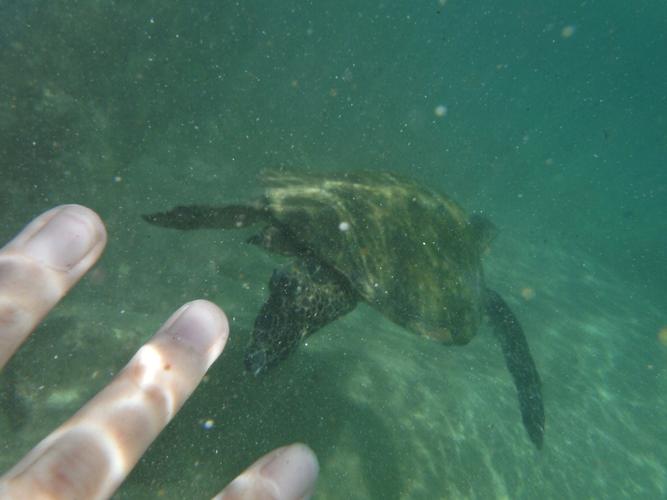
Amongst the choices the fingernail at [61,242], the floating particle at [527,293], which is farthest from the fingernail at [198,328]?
Result: the floating particle at [527,293]

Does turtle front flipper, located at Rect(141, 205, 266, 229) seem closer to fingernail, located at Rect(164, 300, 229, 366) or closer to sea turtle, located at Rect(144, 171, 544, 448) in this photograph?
sea turtle, located at Rect(144, 171, 544, 448)

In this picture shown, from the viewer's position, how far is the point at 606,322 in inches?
530

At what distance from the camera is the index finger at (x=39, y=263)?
3.46 ft

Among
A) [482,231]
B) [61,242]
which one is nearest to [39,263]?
[61,242]

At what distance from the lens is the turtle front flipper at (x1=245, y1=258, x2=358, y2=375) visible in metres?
3.81

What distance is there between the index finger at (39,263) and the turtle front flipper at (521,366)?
6366mm

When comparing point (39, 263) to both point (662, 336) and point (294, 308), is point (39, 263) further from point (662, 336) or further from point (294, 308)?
point (662, 336)

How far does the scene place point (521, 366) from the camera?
22.3 feet

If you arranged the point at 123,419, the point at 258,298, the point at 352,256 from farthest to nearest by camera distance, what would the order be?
the point at 258,298
the point at 352,256
the point at 123,419

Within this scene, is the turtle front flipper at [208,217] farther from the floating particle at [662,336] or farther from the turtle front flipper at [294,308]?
the floating particle at [662,336]

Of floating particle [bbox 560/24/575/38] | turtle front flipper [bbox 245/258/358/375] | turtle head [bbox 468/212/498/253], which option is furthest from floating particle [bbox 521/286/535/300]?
floating particle [bbox 560/24/575/38]

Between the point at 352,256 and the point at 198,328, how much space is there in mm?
3593

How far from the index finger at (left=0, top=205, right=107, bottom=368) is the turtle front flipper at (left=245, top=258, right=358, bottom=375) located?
273 centimetres

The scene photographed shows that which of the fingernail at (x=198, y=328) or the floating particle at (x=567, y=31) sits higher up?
the floating particle at (x=567, y=31)
